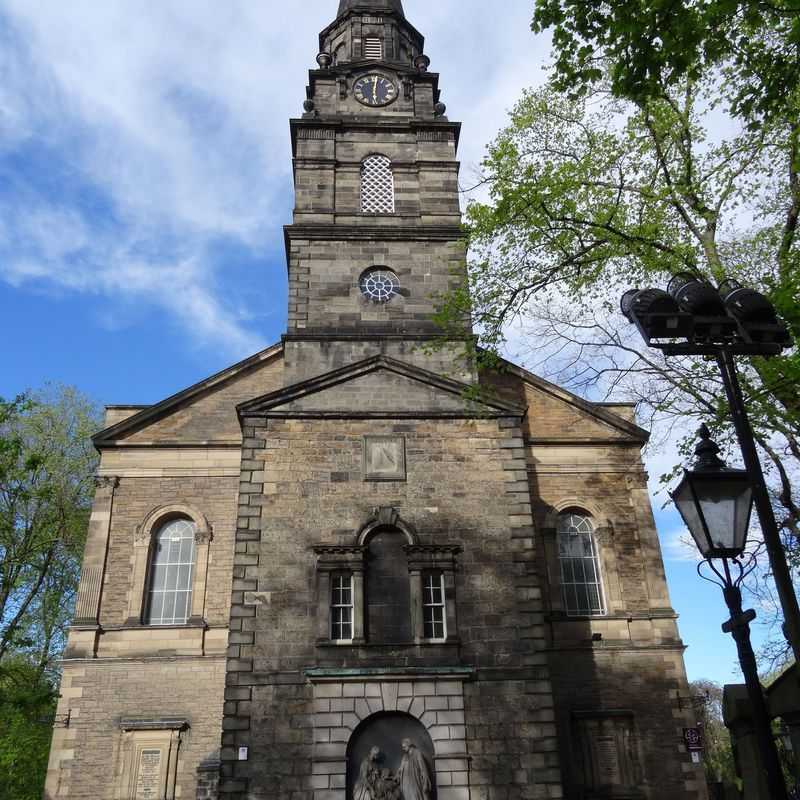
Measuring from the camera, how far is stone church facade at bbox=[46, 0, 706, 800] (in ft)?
52.6

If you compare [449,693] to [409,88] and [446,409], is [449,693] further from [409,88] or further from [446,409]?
[409,88]

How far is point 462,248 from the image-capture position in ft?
74.3

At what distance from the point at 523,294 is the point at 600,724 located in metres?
10.1

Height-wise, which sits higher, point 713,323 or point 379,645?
point 713,323

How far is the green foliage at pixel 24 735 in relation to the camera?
802 inches

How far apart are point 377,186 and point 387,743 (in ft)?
49.8

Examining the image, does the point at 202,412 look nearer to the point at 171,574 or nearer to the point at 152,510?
the point at 152,510

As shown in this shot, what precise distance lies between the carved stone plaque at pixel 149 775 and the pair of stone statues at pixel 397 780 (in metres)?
5.10

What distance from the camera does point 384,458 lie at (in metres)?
18.8

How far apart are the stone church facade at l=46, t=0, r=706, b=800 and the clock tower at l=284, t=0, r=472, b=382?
8cm

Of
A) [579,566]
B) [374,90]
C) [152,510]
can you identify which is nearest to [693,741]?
[579,566]

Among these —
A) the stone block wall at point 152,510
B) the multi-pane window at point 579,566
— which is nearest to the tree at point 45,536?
the stone block wall at point 152,510

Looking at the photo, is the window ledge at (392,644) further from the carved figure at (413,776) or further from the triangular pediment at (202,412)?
the triangular pediment at (202,412)

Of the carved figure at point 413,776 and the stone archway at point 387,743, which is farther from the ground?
the stone archway at point 387,743
